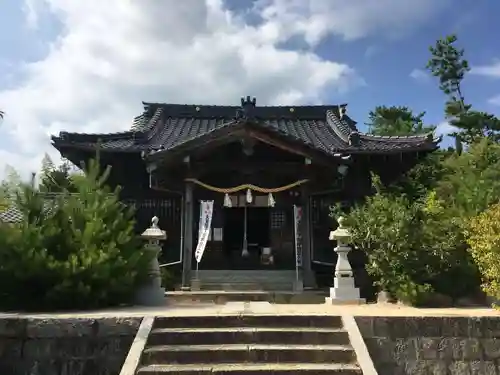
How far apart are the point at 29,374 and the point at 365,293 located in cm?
898

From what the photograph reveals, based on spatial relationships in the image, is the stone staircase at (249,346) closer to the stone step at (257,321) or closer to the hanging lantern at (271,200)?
the stone step at (257,321)

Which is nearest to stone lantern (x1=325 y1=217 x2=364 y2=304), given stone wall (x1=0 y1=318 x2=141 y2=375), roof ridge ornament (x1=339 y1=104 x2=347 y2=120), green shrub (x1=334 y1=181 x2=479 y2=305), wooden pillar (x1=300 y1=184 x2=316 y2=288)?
green shrub (x1=334 y1=181 x2=479 y2=305)

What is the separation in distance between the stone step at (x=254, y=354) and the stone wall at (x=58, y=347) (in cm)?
97

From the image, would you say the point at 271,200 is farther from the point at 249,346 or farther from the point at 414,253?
the point at 249,346

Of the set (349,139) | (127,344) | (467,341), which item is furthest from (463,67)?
(127,344)

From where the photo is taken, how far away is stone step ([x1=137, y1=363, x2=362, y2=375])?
7355 millimetres

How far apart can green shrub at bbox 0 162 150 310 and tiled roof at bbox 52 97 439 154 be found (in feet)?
13.6

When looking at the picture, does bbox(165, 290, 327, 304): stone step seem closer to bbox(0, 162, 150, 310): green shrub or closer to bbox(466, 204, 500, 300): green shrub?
bbox(0, 162, 150, 310): green shrub

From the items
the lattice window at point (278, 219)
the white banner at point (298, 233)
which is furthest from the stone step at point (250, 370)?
the lattice window at point (278, 219)

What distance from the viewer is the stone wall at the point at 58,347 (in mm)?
8328

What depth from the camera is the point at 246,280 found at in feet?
50.7

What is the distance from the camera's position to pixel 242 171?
15.8m

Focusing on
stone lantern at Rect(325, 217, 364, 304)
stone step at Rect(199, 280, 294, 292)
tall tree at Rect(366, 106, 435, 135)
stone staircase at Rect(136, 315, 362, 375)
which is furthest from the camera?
tall tree at Rect(366, 106, 435, 135)

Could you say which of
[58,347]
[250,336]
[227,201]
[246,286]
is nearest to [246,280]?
[246,286]
